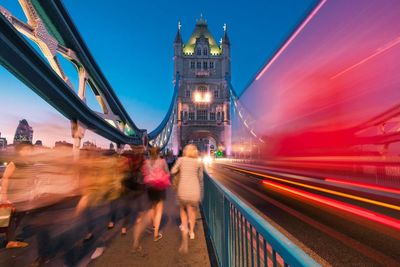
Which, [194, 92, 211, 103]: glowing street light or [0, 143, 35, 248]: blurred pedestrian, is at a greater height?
[194, 92, 211, 103]: glowing street light

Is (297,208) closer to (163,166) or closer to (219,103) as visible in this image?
(163,166)

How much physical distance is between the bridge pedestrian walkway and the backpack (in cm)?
95

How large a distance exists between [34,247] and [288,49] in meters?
9.47

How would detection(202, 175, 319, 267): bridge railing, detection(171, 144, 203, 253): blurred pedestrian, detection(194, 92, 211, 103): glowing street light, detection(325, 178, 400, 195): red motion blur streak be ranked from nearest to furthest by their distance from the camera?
detection(202, 175, 319, 267): bridge railing
detection(171, 144, 203, 253): blurred pedestrian
detection(325, 178, 400, 195): red motion blur streak
detection(194, 92, 211, 103): glowing street light

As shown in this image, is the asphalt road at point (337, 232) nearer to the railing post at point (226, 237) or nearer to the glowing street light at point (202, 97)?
the railing post at point (226, 237)

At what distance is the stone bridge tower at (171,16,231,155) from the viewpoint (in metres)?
66.4

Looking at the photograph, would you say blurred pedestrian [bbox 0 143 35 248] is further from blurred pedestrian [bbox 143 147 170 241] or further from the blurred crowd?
blurred pedestrian [bbox 143 147 170 241]

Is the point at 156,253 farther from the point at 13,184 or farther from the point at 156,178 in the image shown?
the point at 13,184

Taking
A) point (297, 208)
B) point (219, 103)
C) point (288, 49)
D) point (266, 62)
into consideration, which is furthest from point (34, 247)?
point (219, 103)

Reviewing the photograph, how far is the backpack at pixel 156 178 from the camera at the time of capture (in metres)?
4.98

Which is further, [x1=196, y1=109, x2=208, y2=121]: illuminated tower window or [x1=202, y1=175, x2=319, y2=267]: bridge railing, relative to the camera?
[x1=196, y1=109, x2=208, y2=121]: illuminated tower window

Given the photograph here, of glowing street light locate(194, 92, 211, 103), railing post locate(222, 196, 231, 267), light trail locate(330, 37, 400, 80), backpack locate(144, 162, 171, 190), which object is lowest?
railing post locate(222, 196, 231, 267)

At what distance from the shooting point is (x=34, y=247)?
4.42 metres

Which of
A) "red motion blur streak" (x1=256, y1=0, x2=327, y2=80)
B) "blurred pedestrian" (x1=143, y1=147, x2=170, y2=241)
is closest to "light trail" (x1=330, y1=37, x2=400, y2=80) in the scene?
"red motion blur streak" (x1=256, y1=0, x2=327, y2=80)
